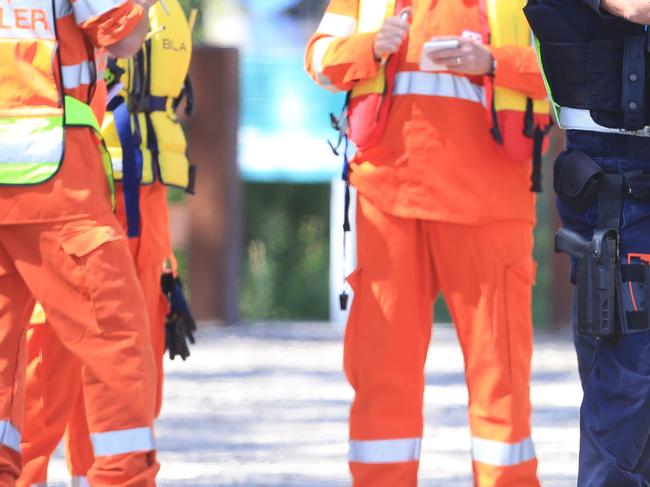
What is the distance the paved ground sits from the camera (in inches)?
270

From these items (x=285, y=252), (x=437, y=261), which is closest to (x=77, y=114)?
(x=437, y=261)

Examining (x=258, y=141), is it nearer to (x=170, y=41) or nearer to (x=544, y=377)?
(x=544, y=377)

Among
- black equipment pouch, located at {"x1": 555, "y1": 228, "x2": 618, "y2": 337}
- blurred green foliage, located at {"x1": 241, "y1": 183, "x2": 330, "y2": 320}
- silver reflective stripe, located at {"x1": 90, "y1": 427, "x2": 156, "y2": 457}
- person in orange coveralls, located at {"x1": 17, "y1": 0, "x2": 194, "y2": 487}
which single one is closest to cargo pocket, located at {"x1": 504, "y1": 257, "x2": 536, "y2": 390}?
black equipment pouch, located at {"x1": 555, "y1": 228, "x2": 618, "y2": 337}

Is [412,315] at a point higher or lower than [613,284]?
lower

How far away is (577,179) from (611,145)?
0.13 metres

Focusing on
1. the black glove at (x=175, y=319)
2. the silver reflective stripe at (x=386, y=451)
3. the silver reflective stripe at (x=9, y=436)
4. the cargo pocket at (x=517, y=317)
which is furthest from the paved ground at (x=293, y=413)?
the silver reflective stripe at (x=9, y=436)

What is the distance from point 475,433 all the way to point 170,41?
172 centimetres

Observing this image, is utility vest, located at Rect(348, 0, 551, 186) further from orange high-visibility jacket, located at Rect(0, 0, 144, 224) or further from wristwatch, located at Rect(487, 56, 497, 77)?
orange high-visibility jacket, located at Rect(0, 0, 144, 224)

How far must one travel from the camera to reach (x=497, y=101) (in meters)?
5.37

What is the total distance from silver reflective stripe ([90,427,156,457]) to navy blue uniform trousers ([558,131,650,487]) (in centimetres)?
119

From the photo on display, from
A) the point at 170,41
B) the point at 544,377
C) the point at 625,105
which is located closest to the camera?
the point at 625,105

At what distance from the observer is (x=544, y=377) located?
9891 mm

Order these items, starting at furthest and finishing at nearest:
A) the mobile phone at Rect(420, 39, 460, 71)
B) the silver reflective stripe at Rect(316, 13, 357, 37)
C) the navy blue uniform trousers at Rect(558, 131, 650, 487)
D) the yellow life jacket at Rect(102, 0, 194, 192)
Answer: the yellow life jacket at Rect(102, 0, 194, 192) < the silver reflective stripe at Rect(316, 13, 357, 37) < the mobile phone at Rect(420, 39, 460, 71) < the navy blue uniform trousers at Rect(558, 131, 650, 487)

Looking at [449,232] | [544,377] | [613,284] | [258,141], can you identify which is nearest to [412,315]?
[449,232]
